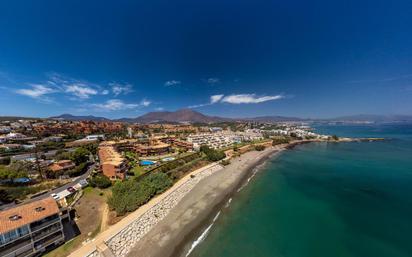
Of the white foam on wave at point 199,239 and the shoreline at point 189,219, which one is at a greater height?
the shoreline at point 189,219

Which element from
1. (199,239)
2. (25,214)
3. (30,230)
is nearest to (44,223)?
(30,230)

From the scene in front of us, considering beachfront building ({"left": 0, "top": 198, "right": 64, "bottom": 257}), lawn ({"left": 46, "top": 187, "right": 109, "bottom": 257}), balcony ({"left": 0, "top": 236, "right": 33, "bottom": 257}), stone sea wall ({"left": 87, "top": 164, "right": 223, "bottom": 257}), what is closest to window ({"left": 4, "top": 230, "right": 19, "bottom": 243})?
beachfront building ({"left": 0, "top": 198, "right": 64, "bottom": 257})

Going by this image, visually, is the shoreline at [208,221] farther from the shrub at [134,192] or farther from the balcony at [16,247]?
the balcony at [16,247]

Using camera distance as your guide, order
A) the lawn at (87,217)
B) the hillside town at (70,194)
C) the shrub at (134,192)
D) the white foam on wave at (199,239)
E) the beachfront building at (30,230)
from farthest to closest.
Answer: the shrub at (134,192)
the white foam on wave at (199,239)
the lawn at (87,217)
the hillside town at (70,194)
the beachfront building at (30,230)

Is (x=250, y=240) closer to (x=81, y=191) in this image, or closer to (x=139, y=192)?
(x=139, y=192)

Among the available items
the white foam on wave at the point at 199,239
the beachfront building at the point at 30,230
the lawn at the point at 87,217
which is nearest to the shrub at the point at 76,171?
the lawn at the point at 87,217

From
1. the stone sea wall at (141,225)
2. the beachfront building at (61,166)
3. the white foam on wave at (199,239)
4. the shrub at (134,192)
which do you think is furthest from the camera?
the beachfront building at (61,166)

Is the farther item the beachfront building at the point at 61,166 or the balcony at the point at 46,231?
the beachfront building at the point at 61,166

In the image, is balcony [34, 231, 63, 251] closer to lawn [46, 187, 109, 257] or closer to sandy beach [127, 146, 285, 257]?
lawn [46, 187, 109, 257]
